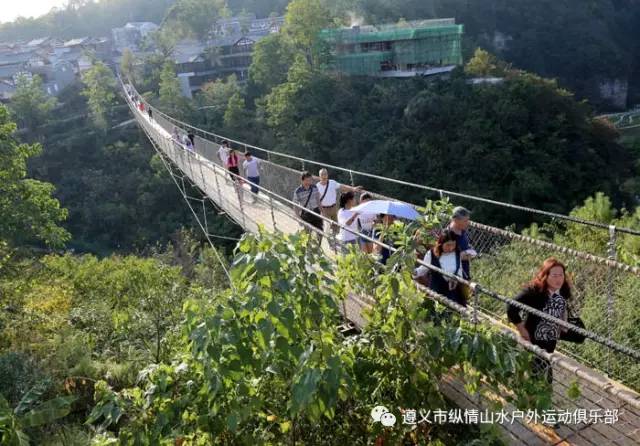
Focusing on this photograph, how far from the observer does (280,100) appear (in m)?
21.7

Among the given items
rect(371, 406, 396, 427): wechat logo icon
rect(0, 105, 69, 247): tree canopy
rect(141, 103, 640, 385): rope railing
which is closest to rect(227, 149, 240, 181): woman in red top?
rect(0, 105, 69, 247): tree canopy

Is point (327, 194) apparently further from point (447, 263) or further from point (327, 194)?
point (447, 263)

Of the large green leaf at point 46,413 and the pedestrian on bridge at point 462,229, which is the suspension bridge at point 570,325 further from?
the large green leaf at point 46,413

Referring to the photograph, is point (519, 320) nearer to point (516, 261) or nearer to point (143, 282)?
point (516, 261)

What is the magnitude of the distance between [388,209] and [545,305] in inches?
52.1

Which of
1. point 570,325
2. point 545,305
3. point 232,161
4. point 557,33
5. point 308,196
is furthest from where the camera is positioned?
point 557,33

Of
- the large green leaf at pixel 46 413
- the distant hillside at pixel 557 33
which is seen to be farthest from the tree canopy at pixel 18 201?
the distant hillside at pixel 557 33

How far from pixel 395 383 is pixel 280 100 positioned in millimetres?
20747

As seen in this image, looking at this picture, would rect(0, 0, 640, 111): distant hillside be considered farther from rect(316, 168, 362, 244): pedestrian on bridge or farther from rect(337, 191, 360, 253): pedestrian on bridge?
rect(337, 191, 360, 253): pedestrian on bridge

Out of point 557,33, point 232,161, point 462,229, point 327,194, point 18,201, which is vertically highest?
point 557,33

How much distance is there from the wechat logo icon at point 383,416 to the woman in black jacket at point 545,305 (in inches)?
28.8

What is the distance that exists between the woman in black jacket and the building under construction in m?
23.0

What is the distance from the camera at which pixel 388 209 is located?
10.9ft

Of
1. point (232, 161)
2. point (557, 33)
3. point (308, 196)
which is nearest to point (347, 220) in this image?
point (308, 196)
